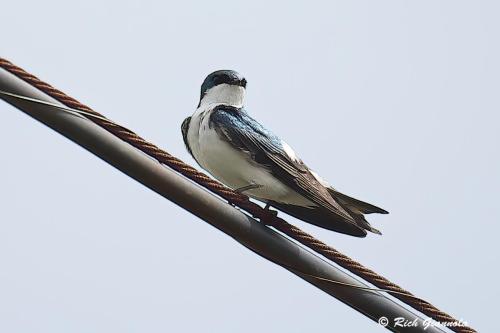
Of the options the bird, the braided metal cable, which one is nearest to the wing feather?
the bird

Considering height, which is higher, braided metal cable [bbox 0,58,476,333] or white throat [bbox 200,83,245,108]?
white throat [bbox 200,83,245,108]

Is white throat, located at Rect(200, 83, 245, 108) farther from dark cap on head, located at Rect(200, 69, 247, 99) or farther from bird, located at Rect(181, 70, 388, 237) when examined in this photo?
bird, located at Rect(181, 70, 388, 237)

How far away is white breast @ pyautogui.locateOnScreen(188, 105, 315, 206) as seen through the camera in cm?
434

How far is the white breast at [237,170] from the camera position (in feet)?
14.3

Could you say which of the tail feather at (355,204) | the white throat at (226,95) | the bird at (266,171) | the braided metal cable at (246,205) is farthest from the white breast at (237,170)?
the braided metal cable at (246,205)

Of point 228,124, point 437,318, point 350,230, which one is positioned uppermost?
point 228,124

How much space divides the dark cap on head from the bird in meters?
0.48

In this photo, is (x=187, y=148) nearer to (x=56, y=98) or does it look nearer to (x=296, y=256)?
(x=296, y=256)

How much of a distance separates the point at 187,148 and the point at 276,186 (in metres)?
0.58

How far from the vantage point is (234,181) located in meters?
4.40

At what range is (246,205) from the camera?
3.67 metres

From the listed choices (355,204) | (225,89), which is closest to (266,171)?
(355,204)

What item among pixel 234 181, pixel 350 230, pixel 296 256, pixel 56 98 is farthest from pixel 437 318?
pixel 56 98

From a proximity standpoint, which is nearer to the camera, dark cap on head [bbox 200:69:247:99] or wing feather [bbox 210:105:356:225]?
wing feather [bbox 210:105:356:225]
